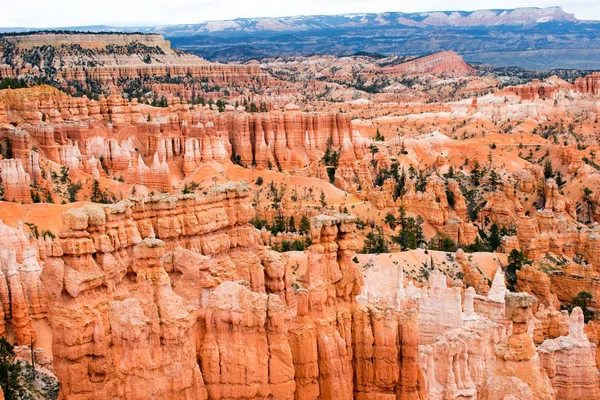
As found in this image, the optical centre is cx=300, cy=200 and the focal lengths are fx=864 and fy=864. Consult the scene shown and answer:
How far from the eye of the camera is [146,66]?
137 m

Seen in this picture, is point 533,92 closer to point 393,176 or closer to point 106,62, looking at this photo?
point 393,176

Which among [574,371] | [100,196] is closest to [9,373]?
[574,371]

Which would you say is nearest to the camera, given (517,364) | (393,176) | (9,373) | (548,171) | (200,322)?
(517,364)

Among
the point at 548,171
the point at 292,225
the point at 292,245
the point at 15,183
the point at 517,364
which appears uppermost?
the point at 517,364

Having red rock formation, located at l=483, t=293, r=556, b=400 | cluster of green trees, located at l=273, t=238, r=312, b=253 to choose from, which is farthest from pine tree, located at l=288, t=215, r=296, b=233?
red rock formation, located at l=483, t=293, r=556, b=400

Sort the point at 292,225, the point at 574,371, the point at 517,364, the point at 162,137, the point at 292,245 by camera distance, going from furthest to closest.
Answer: the point at 162,137
the point at 292,225
the point at 292,245
the point at 574,371
the point at 517,364

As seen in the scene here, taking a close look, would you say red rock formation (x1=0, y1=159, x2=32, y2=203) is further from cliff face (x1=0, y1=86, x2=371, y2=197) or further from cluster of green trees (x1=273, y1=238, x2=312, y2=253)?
cluster of green trees (x1=273, y1=238, x2=312, y2=253)

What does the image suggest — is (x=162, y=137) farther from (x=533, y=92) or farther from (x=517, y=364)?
(x=533, y=92)

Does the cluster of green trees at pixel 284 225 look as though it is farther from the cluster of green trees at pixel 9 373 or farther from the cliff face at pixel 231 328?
the cliff face at pixel 231 328

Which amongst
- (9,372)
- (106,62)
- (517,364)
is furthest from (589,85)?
(517,364)

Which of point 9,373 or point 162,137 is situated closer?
point 9,373

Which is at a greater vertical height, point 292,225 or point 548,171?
point 292,225

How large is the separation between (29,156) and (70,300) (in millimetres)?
36343

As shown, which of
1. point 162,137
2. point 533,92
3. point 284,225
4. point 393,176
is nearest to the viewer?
point 284,225
